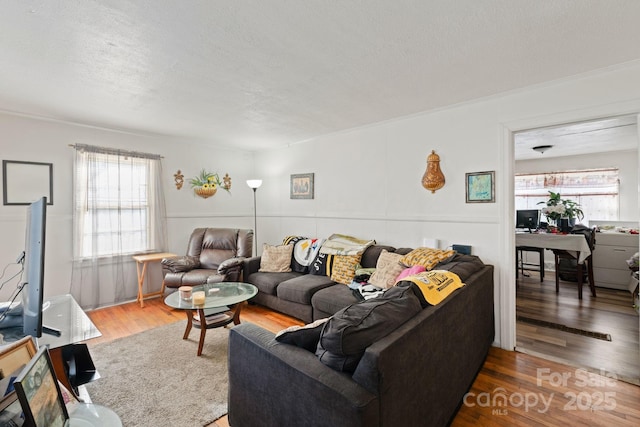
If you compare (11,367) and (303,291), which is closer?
(11,367)

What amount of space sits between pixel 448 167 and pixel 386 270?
1291 mm

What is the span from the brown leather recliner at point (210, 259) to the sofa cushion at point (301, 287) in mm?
803

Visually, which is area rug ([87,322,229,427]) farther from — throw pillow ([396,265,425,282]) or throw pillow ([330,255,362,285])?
throw pillow ([396,265,425,282])

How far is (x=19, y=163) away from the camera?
347cm

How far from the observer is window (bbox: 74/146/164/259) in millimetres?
3896

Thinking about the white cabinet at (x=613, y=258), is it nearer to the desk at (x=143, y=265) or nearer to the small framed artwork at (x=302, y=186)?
the small framed artwork at (x=302, y=186)

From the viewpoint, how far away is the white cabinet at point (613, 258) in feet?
15.0

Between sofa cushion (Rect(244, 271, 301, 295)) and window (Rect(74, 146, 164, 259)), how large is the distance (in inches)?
64.9

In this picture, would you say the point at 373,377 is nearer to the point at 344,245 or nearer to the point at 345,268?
the point at 345,268

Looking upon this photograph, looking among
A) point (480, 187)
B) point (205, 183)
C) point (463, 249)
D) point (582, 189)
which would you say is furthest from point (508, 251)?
point (582, 189)

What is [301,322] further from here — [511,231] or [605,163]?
Answer: [605,163]

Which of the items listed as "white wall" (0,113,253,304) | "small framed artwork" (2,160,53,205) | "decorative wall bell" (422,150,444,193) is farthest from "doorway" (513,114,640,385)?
"small framed artwork" (2,160,53,205)

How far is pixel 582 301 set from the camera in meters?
4.09

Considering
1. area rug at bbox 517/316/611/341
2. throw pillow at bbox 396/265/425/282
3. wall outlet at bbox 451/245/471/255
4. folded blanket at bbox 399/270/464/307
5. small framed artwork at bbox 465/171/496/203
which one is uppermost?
small framed artwork at bbox 465/171/496/203
